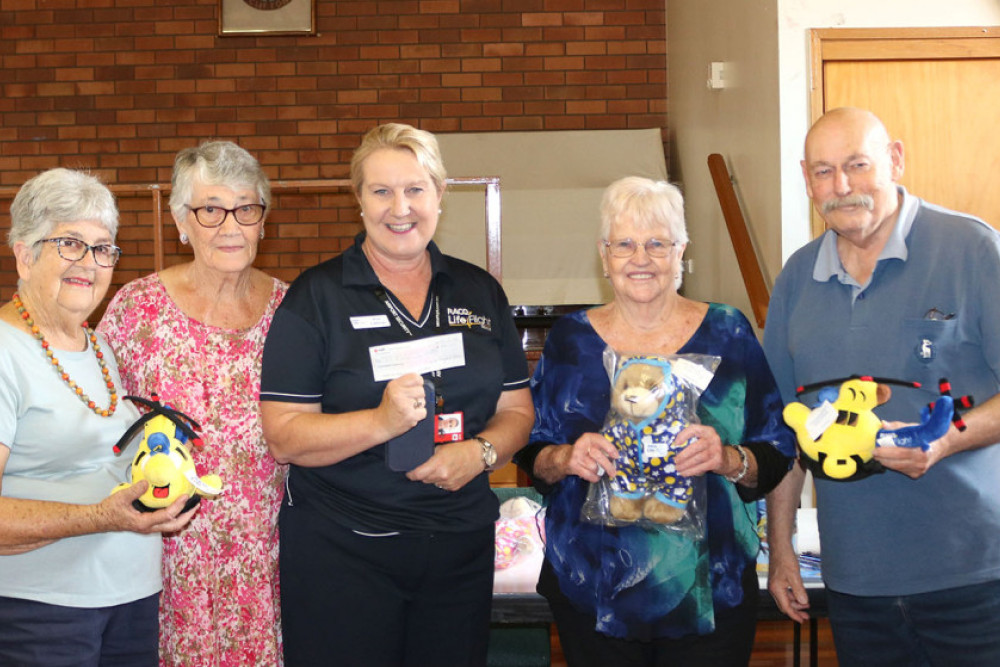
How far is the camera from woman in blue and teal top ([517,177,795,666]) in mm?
1748

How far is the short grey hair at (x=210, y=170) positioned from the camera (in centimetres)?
201

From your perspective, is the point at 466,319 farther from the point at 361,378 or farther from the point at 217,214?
the point at 217,214

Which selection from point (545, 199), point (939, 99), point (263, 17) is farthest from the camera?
point (263, 17)

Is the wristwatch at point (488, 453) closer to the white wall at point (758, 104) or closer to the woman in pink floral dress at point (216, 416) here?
the woman in pink floral dress at point (216, 416)

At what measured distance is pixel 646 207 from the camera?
1.80 meters

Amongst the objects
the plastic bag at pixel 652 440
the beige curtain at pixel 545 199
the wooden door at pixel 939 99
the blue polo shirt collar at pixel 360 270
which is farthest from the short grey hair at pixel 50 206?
the beige curtain at pixel 545 199

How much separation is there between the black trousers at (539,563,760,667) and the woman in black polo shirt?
19cm

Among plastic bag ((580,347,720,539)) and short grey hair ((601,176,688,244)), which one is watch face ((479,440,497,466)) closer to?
plastic bag ((580,347,720,539))

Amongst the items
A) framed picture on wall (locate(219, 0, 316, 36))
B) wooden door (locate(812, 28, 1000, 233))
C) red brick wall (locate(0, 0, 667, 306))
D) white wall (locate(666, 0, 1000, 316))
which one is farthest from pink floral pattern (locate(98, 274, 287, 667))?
framed picture on wall (locate(219, 0, 316, 36))

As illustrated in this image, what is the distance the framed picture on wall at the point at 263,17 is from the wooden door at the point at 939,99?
12.9 feet

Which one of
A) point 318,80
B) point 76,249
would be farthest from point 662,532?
point 318,80

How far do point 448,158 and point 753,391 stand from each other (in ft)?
15.9

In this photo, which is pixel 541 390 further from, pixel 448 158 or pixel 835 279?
pixel 448 158

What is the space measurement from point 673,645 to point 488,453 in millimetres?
503
